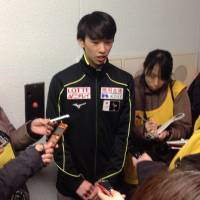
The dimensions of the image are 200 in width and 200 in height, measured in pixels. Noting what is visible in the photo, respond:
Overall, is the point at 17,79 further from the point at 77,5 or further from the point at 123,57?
the point at 123,57

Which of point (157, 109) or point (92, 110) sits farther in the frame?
point (157, 109)

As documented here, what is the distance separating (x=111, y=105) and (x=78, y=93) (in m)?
0.17

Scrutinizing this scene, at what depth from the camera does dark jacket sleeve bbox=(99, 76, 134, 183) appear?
5.22ft

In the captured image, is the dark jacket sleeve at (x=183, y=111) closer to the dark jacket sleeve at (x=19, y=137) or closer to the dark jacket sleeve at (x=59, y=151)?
the dark jacket sleeve at (x=59, y=151)

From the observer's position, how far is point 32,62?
66.0 inches

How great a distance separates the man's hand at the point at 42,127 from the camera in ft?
4.69

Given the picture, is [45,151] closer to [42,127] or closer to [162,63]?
[42,127]

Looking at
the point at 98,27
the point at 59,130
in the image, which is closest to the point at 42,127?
the point at 59,130

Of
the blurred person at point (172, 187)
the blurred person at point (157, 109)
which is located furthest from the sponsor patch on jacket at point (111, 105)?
the blurred person at point (172, 187)

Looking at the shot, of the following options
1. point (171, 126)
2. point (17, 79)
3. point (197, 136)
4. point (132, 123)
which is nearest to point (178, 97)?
point (171, 126)

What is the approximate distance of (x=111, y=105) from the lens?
1.56 m

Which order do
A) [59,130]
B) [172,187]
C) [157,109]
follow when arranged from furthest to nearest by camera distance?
1. [157,109]
2. [59,130]
3. [172,187]

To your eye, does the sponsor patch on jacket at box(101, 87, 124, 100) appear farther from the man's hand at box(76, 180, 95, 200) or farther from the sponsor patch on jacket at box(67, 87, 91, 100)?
the man's hand at box(76, 180, 95, 200)

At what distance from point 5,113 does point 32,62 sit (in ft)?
0.94
